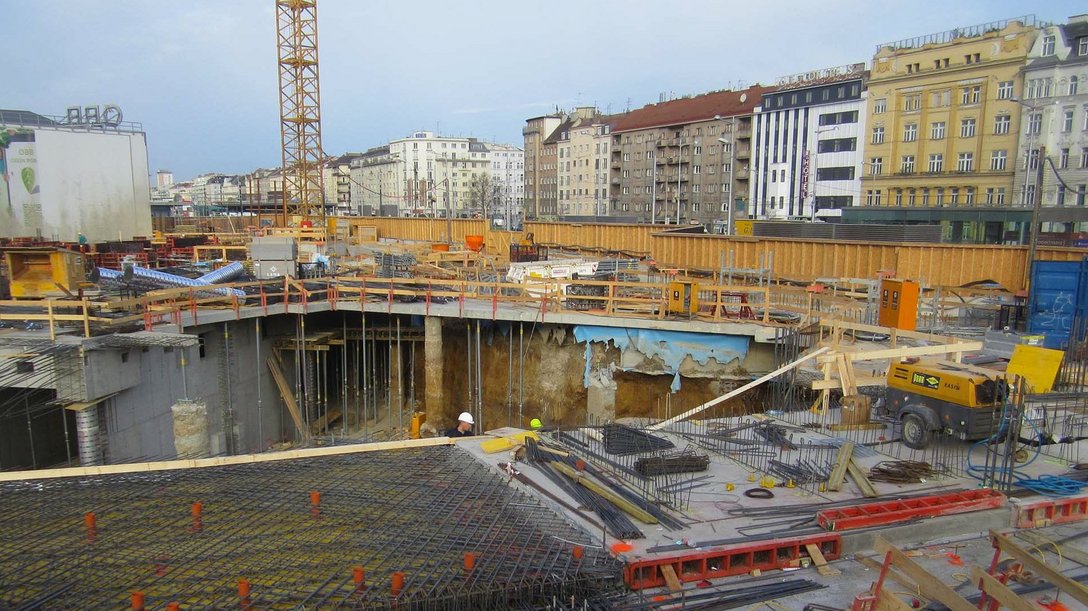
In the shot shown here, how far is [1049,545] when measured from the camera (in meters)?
7.59

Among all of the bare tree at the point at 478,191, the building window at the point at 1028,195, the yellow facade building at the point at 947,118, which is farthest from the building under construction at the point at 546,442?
the bare tree at the point at 478,191

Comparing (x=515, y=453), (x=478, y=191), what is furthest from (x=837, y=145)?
(x=478, y=191)

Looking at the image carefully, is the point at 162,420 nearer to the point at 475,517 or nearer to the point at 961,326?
the point at 475,517

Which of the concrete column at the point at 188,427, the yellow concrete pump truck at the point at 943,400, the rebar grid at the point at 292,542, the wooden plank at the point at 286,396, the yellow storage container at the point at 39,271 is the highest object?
the yellow storage container at the point at 39,271

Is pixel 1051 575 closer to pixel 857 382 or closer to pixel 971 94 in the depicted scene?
pixel 857 382

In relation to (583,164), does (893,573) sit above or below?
below

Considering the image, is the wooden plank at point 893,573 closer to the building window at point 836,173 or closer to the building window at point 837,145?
the building window at point 836,173

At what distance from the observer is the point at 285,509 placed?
296 inches

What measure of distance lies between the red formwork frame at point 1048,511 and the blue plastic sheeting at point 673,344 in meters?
8.06

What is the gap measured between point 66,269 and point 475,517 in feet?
45.6

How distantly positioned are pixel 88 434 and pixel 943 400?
13.8 metres

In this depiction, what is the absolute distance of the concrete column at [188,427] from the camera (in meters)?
12.0

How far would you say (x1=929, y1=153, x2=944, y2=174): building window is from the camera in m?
40.5

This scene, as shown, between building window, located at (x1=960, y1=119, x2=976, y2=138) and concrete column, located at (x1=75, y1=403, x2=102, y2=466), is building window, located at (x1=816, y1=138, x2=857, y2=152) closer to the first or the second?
building window, located at (x1=960, y1=119, x2=976, y2=138)
